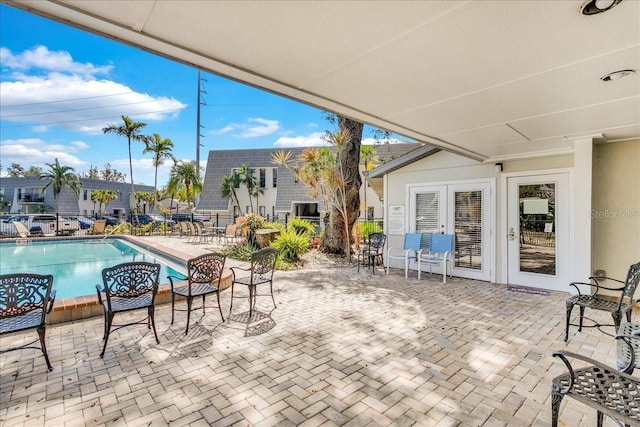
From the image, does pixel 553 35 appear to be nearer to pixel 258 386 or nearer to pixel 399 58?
pixel 399 58

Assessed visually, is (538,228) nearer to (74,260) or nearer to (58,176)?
(74,260)

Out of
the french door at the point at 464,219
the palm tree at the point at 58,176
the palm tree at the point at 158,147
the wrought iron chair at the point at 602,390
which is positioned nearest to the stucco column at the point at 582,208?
the french door at the point at 464,219

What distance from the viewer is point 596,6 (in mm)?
1715

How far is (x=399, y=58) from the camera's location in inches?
93.1

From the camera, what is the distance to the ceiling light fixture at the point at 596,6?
1.67 metres

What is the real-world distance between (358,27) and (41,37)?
22.5 meters

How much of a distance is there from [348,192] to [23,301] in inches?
310

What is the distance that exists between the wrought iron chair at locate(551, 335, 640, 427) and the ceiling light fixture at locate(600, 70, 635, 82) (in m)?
2.25

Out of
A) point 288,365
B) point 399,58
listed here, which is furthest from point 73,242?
point 399,58

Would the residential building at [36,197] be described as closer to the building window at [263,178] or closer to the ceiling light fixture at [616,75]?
the building window at [263,178]

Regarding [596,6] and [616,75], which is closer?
[596,6]

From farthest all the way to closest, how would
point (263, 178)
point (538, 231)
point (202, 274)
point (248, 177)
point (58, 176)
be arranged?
point (263, 178) < point (248, 177) < point (58, 176) < point (538, 231) < point (202, 274)

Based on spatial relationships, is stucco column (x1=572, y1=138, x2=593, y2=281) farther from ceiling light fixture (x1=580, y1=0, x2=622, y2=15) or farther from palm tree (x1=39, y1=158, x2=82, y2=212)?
palm tree (x1=39, y1=158, x2=82, y2=212)

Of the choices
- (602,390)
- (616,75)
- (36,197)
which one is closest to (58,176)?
Answer: (36,197)
